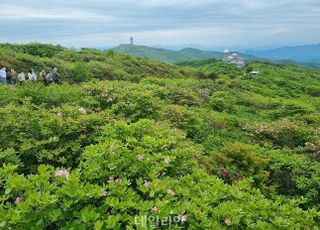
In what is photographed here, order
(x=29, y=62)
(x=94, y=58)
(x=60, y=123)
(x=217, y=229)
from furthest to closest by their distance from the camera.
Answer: (x=94, y=58)
(x=29, y=62)
(x=60, y=123)
(x=217, y=229)

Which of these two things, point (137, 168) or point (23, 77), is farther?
point (23, 77)

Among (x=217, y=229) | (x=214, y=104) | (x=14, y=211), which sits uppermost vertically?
(x=14, y=211)

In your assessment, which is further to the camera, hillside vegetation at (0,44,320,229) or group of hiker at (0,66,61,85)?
group of hiker at (0,66,61,85)

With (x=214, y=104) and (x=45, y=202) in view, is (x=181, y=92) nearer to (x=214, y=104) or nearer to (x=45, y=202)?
(x=214, y=104)

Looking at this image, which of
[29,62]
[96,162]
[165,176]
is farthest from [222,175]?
[29,62]

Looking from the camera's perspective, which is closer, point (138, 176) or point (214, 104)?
point (138, 176)

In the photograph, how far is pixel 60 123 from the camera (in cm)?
786

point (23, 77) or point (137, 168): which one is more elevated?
point (137, 168)

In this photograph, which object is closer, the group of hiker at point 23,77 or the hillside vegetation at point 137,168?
the hillside vegetation at point 137,168

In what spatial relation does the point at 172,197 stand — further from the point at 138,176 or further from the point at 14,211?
the point at 14,211

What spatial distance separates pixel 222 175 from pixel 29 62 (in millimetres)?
24054

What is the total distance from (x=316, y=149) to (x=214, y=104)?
28.2 feet

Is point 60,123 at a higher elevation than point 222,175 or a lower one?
higher

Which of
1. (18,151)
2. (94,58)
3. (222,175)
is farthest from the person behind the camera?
(94,58)
